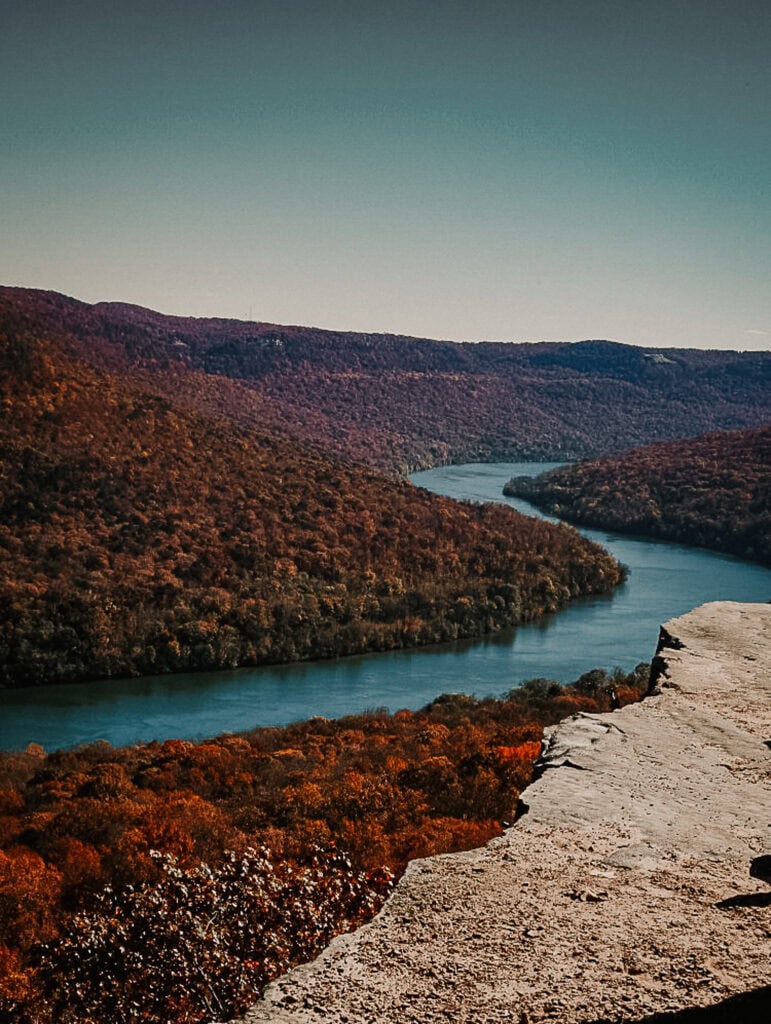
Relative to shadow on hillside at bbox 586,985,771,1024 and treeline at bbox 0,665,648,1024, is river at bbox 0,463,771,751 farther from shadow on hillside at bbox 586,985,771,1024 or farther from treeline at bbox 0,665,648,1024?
shadow on hillside at bbox 586,985,771,1024

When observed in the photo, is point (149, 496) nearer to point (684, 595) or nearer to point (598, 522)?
point (684, 595)

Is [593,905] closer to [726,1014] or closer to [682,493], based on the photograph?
[726,1014]

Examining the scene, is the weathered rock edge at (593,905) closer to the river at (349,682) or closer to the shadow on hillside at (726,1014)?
the shadow on hillside at (726,1014)

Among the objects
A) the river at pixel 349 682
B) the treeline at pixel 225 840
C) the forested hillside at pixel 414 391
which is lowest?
the river at pixel 349 682

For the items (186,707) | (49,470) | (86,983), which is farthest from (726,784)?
(49,470)

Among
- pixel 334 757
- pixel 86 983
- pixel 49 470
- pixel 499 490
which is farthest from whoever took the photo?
pixel 499 490

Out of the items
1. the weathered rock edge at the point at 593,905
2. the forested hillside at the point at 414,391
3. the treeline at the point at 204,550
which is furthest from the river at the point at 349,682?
the forested hillside at the point at 414,391
